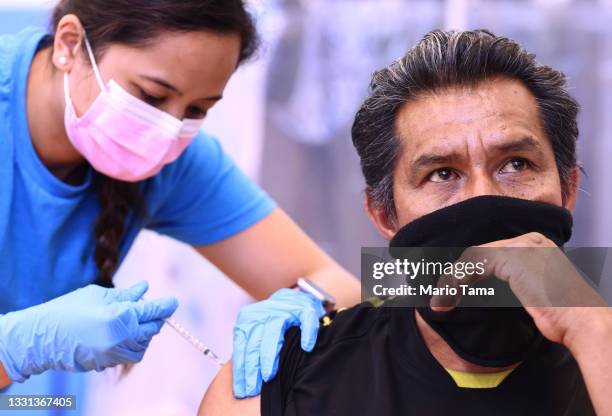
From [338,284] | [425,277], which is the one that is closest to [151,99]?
[338,284]

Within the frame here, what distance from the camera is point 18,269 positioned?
192 centimetres

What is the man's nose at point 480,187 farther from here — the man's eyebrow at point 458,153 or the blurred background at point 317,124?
the blurred background at point 317,124

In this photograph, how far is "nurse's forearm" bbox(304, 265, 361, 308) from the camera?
6.87 feet

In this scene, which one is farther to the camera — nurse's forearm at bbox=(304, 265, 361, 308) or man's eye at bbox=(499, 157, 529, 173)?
nurse's forearm at bbox=(304, 265, 361, 308)

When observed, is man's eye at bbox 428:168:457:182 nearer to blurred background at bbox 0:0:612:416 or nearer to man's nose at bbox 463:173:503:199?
man's nose at bbox 463:173:503:199

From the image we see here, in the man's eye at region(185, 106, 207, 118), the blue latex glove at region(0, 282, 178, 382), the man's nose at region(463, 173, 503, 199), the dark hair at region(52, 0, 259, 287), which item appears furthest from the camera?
the man's eye at region(185, 106, 207, 118)

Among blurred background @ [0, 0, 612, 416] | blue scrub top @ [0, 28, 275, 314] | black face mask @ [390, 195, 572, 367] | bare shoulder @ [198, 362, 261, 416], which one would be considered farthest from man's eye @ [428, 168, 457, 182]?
blurred background @ [0, 0, 612, 416]

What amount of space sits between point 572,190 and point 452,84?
349mm

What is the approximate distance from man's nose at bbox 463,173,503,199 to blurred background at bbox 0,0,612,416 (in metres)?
1.53

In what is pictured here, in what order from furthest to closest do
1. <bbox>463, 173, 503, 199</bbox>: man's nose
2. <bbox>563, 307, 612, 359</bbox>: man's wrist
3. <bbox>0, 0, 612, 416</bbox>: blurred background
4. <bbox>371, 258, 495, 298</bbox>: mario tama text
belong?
<bbox>0, 0, 612, 416</bbox>: blurred background → <bbox>463, 173, 503, 199</bbox>: man's nose → <bbox>371, 258, 495, 298</bbox>: mario tama text → <bbox>563, 307, 612, 359</bbox>: man's wrist

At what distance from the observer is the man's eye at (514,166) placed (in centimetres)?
153

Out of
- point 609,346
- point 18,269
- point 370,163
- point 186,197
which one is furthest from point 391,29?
point 609,346

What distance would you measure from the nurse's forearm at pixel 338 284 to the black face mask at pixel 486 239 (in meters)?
0.64

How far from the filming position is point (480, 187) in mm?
1491
